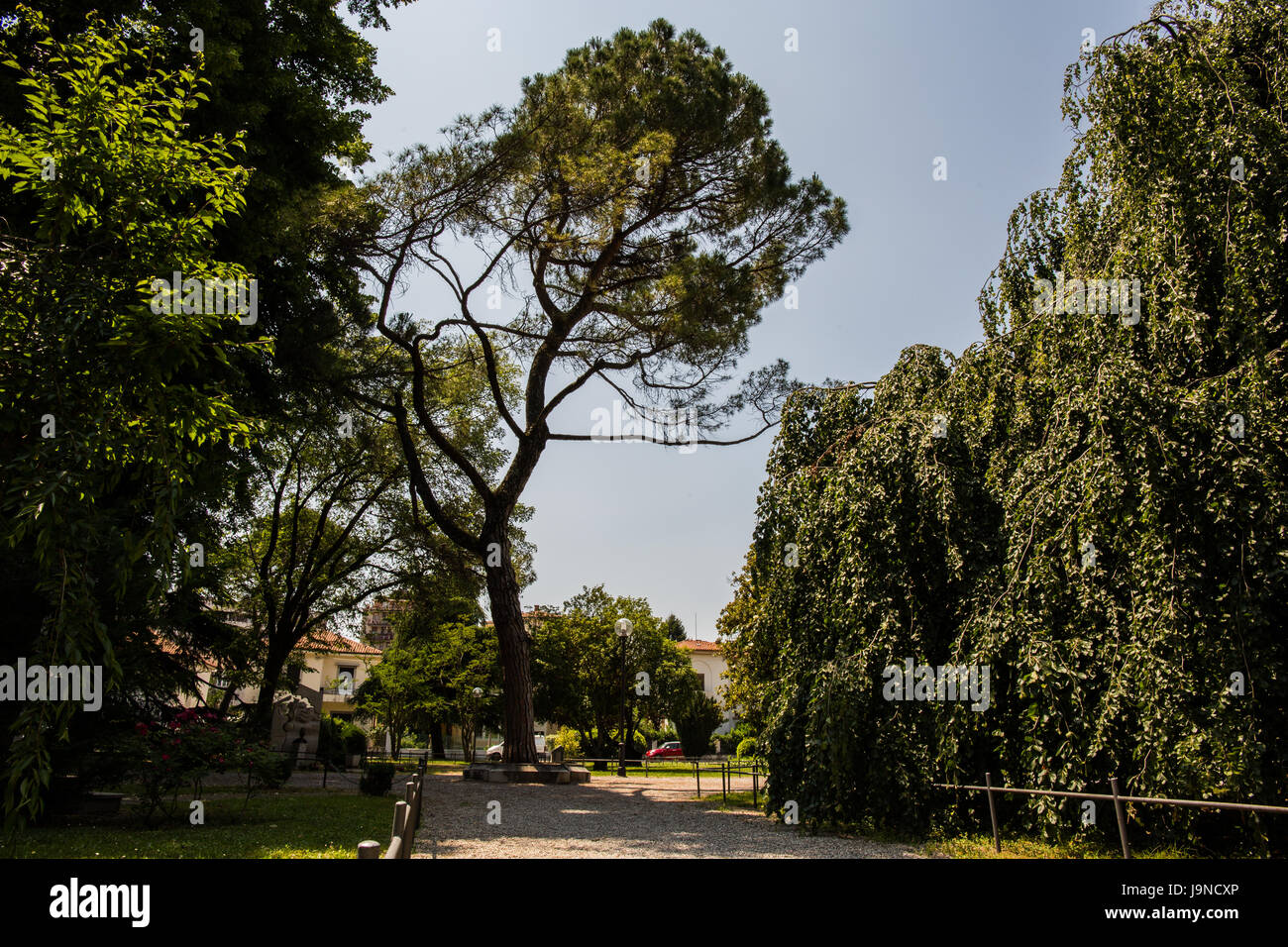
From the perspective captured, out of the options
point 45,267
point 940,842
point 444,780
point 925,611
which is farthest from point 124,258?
point 444,780

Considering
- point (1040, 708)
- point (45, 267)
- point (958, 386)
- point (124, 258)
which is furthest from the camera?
point (958, 386)

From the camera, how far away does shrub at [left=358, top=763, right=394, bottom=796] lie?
1449cm

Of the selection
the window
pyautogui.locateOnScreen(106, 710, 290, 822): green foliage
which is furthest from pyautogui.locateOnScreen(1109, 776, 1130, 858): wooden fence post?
the window

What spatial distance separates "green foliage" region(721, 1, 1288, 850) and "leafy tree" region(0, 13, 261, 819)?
22.5 feet

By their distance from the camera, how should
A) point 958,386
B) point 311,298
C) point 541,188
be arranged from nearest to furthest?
point 958,386 < point 311,298 < point 541,188

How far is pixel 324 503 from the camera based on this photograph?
21.6m

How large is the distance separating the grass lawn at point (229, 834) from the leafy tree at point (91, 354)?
3555 mm

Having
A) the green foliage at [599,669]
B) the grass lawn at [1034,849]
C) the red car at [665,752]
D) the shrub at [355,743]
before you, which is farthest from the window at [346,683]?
the grass lawn at [1034,849]

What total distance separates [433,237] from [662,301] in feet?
15.6

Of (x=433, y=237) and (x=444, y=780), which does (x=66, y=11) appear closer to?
(x=433, y=237)

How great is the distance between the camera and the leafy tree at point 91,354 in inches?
142

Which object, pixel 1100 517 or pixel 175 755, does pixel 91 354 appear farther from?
pixel 175 755

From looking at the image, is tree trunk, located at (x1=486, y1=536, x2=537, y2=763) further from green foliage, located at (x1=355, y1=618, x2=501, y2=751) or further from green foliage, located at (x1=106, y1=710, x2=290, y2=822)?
green foliage, located at (x1=106, y1=710, x2=290, y2=822)

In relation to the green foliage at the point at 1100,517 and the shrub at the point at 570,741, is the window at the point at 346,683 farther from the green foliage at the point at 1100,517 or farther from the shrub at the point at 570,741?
the green foliage at the point at 1100,517
